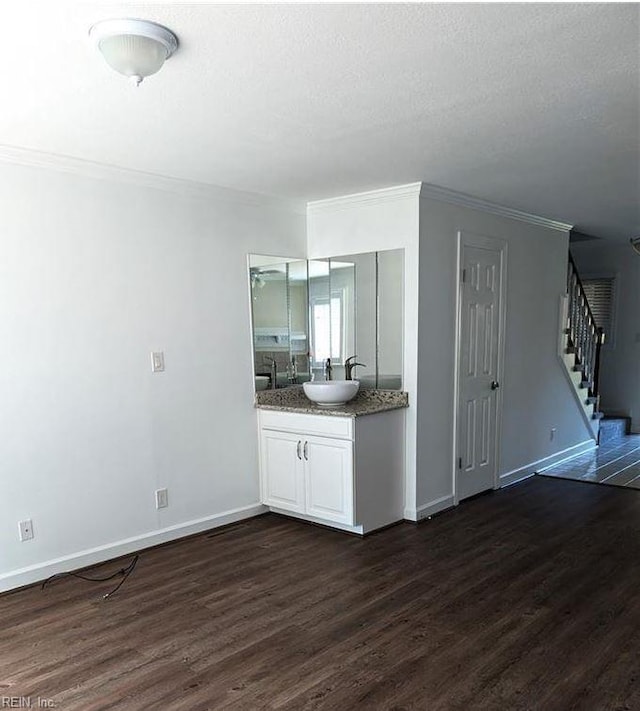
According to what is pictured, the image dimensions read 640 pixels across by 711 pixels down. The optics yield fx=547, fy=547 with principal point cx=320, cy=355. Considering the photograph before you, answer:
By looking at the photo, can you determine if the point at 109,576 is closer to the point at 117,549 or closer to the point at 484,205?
the point at 117,549

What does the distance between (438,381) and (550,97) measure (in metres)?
2.24

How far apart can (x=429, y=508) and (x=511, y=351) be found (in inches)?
64.5

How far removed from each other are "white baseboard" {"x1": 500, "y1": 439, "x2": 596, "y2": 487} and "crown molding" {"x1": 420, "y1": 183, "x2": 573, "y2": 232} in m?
2.26

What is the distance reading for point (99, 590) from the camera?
3039 millimetres

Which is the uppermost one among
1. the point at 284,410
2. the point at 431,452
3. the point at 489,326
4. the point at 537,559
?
the point at 489,326

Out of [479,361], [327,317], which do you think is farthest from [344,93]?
[479,361]

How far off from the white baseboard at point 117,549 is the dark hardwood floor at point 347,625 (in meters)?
0.08

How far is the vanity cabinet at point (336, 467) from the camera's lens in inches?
145

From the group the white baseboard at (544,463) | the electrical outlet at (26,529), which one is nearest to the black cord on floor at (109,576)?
the electrical outlet at (26,529)

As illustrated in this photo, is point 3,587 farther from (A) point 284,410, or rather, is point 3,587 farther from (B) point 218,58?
(B) point 218,58

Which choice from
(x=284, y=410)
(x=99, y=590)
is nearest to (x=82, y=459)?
(x=99, y=590)

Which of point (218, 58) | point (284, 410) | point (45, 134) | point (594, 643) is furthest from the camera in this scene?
point (284, 410)

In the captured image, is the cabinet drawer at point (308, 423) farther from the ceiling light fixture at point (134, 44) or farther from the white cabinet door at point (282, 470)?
the ceiling light fixture at point (134, 44)

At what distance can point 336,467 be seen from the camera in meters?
3.72
